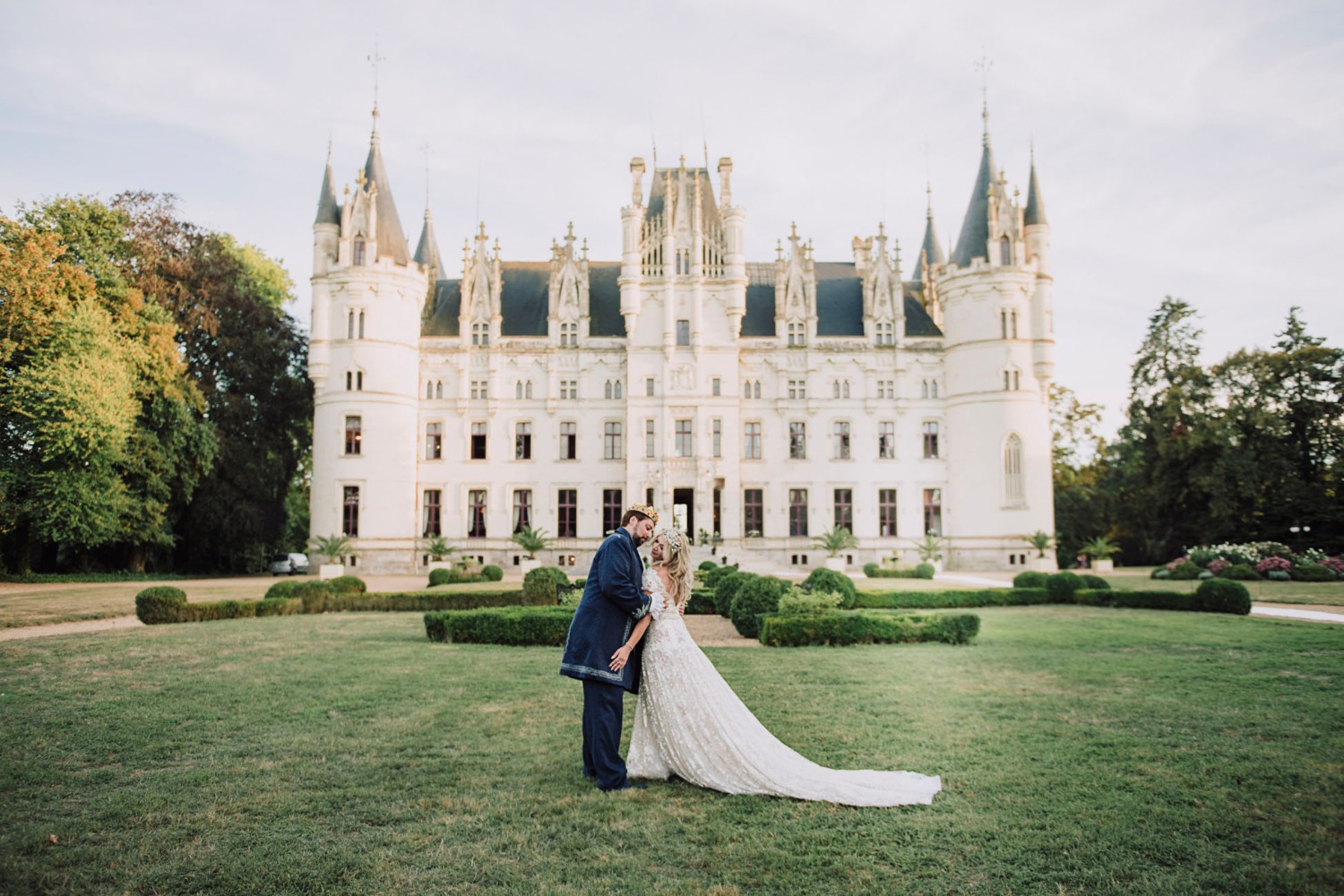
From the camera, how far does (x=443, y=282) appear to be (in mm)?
47625

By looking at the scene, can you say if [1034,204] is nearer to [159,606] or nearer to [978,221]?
[978,221]

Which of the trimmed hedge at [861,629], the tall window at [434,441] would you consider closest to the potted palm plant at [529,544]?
the tall window at [434,441]

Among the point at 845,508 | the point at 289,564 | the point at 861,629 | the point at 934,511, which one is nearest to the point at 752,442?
the point at 845,508

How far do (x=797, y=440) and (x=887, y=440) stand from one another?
14.9 feet

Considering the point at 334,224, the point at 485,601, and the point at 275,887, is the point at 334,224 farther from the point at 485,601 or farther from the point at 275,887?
the point at 275,887

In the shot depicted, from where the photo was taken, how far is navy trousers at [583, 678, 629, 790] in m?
7.20

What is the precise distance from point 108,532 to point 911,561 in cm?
3421

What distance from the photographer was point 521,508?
44062 millimetres

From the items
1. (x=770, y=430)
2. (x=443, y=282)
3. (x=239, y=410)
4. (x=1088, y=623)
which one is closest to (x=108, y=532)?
(x=239, y=410)

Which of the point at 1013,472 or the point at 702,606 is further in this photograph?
the point at 1013,472

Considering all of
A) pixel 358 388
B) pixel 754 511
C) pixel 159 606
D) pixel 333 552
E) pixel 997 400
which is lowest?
pixel 159 606

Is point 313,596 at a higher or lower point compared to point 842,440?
lower

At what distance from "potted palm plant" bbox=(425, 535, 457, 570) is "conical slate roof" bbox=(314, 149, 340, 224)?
52.4 ft

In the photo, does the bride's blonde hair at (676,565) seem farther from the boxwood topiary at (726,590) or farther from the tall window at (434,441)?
the tall window at (434,441)
